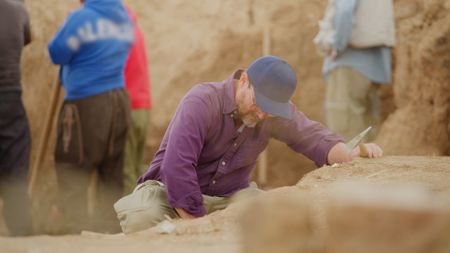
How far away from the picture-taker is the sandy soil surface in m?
2.96

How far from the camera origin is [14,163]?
5453 millimetres

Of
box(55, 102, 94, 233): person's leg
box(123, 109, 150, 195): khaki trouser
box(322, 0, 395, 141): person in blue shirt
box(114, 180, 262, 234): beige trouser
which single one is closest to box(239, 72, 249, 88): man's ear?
box(114, 180, 262, 234): beige trouser

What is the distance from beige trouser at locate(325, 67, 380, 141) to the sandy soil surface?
1.79m

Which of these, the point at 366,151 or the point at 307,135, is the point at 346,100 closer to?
the point at 366,151

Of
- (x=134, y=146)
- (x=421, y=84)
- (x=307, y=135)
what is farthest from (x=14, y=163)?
(x=421, y=84)

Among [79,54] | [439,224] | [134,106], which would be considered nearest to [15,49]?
[79,54]

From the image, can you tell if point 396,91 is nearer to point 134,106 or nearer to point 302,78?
point 302,78

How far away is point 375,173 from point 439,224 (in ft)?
7.34

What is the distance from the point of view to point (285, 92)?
13.3 feet

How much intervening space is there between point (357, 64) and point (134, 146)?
1.83 m

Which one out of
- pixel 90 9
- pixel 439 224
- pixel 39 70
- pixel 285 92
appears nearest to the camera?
pixel 439 224

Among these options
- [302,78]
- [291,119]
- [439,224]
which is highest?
[439,224]

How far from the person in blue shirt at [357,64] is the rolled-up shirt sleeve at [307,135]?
1.97 m

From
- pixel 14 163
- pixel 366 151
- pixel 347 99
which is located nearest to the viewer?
pixel 366 151
